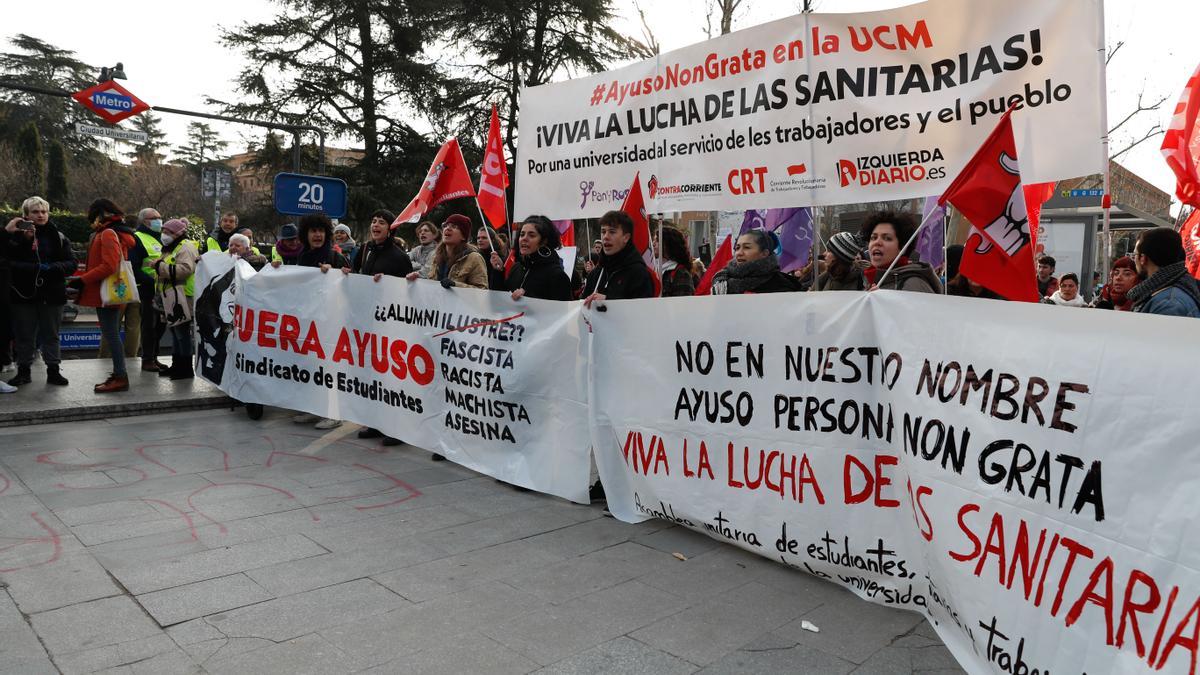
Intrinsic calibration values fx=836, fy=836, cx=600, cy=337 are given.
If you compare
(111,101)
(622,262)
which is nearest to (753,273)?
(622,262)

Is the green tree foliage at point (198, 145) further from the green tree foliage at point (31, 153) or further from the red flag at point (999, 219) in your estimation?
the red flag at point (999, 219)

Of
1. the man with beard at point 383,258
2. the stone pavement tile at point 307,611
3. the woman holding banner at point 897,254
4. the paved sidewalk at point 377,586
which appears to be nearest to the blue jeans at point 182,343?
the man with beard at point 383,258

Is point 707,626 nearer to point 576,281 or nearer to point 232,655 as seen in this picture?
point 232,655

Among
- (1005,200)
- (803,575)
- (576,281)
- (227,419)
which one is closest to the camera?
(1005,200)

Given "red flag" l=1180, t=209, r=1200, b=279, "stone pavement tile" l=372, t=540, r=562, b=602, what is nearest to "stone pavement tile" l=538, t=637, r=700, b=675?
"stone pavement tile" l=372, t=540, r=562, b=602

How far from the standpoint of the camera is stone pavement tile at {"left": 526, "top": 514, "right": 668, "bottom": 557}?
171 inches

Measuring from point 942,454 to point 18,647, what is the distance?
3472 millimetres

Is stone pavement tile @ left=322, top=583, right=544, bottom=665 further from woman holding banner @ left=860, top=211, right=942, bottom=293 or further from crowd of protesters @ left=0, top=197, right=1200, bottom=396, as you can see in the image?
woman holding banner @ left=860, top=211, right=942, bottom=293

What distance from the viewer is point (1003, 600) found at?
281cm

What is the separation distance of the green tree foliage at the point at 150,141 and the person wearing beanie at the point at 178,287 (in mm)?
41670

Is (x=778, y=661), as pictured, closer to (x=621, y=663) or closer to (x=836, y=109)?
(x=621, y=663)

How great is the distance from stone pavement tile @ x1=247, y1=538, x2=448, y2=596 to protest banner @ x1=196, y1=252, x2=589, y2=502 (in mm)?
1154

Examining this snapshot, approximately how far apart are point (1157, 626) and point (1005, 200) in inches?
67.6

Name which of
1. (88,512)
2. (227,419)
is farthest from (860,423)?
(227,419)
